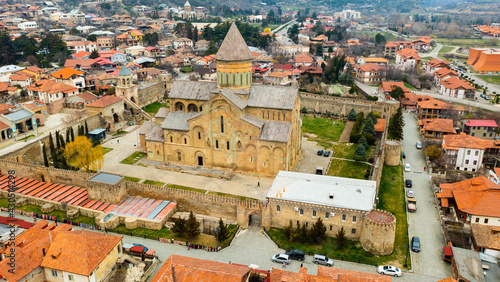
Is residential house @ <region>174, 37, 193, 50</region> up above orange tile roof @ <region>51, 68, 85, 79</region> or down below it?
above

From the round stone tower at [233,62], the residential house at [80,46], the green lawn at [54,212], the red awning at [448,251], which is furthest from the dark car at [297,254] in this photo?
the residential house at [80,46]

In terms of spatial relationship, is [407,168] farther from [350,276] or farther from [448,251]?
[350,276]

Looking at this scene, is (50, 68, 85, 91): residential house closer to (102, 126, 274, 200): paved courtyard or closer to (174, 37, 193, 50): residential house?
(102, 126, 274, 200): paved courtyard

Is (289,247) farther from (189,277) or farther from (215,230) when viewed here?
(189,277)

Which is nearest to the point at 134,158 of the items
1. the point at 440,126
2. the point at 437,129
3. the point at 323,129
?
the point at 323,129

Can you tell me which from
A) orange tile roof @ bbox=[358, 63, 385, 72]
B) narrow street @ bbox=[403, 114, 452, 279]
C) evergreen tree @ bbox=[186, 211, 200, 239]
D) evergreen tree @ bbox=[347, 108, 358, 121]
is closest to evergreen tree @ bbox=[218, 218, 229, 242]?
evergreen tree @ bbox=[186, 211, 200, 239]

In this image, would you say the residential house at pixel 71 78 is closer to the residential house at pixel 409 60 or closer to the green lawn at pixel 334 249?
the green lawn at pixel 334 249
